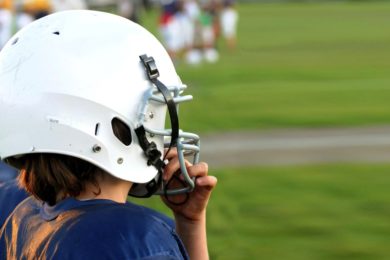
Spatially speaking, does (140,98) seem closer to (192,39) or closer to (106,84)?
(106,84)

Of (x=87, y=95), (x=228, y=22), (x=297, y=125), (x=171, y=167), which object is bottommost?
(x=228, y=22)

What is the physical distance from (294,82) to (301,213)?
29.3 ft

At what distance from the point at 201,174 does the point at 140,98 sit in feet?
1.04

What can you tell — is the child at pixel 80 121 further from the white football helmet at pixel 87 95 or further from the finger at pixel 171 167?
the finger at pixel 171 167

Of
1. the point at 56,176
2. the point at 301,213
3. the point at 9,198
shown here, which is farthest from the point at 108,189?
the point at 301,213

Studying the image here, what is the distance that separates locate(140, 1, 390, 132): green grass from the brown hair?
833 centimetres

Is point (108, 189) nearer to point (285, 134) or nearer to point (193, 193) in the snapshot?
point (193, 193)

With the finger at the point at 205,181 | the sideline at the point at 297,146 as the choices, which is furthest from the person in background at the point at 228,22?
the finger at the point at 205,181

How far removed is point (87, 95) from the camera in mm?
2217

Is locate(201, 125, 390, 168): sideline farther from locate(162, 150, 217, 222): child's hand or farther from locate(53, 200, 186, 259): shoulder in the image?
locate(53, 200, 186, 259): shoulder

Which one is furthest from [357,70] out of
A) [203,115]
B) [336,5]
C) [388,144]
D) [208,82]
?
[336,5]

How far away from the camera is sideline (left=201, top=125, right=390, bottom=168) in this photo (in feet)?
29.0

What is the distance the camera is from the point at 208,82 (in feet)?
51.9

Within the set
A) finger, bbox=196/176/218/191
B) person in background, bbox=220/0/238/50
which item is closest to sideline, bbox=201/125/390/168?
finger, bbox=196/176/218/191
